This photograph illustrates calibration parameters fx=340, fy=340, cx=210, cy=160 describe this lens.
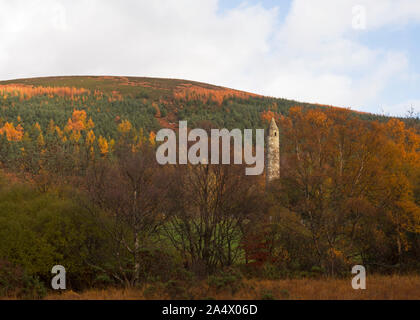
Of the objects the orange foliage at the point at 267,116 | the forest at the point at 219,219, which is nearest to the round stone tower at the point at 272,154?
the forest at the point at 219,219

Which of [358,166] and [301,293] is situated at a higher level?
[358,166]

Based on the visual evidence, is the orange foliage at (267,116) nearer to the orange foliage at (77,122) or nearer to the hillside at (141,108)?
the hillside at (141,108)

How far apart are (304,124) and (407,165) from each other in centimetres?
830

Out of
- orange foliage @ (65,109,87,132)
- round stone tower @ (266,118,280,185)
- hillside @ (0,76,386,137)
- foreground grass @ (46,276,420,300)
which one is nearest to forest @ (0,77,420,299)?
foreground grass @ (46,276,420,300)

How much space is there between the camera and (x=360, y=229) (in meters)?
21.8

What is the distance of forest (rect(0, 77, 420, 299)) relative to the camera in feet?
54.9

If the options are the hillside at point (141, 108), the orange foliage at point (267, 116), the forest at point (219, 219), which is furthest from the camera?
the orange foliage at point (267, 116)

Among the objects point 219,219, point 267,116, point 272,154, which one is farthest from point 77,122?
point 219,219

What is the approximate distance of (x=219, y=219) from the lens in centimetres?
1841

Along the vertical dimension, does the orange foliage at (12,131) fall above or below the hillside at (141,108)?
below

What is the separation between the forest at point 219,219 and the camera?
16.7 metres

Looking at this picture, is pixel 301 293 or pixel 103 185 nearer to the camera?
pixel 301 293

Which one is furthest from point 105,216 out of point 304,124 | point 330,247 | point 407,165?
point 407,165
